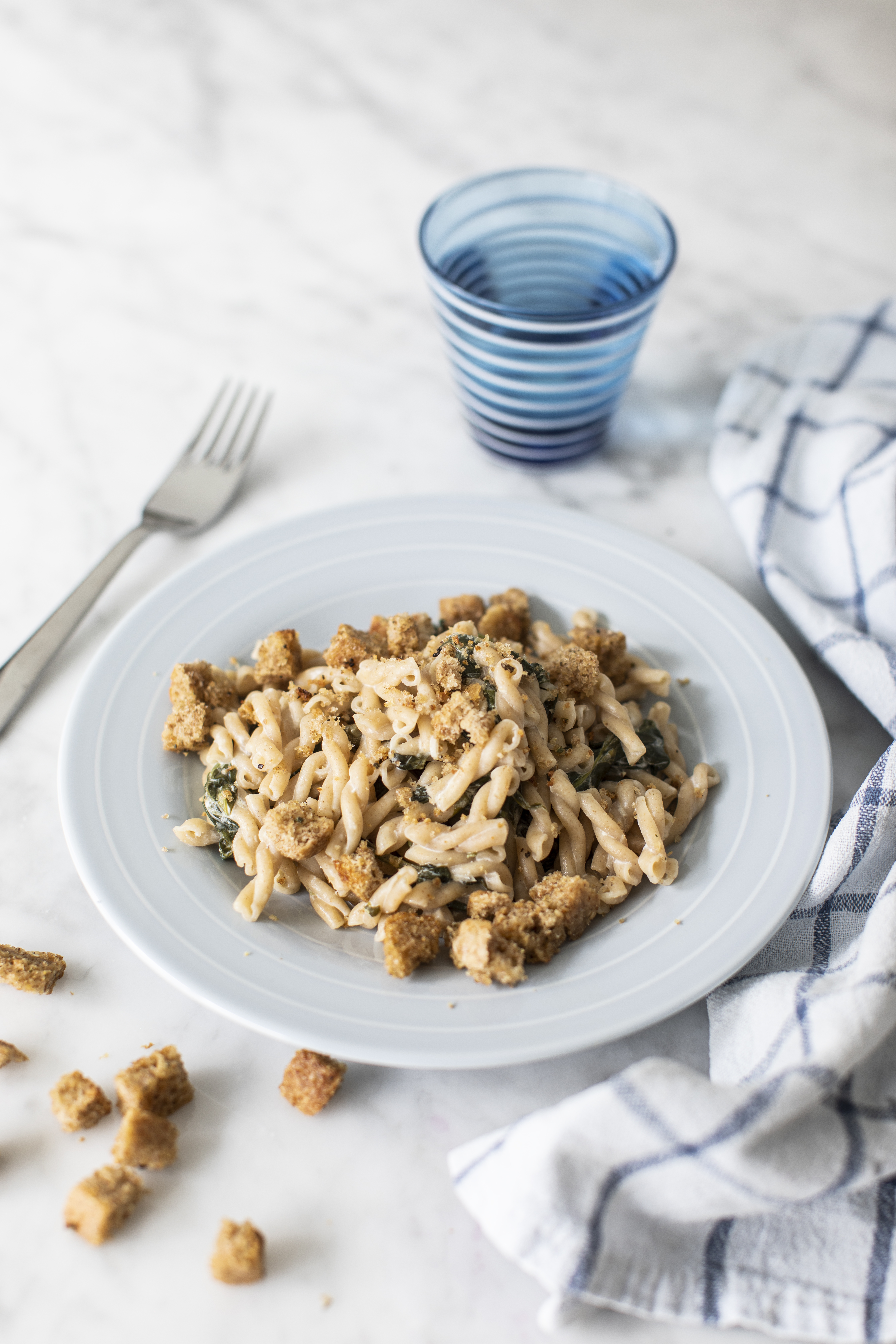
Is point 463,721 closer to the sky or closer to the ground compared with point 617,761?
closer to the sky

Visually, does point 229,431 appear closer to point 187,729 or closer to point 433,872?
point 187,729

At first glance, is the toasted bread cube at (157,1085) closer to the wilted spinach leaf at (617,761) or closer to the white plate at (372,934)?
the white plate at (372,934)

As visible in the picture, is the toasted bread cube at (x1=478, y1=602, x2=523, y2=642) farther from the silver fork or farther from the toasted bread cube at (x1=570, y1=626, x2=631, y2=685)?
the silver fork

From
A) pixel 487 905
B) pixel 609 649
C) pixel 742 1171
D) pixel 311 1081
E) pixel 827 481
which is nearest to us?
pixel 742 1171

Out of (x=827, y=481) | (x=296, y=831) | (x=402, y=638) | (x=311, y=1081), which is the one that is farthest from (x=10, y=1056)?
(x=827, y=481)

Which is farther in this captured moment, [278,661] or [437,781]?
[278,661]

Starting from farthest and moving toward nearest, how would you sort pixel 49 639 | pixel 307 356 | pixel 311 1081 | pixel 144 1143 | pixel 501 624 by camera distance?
pixel 307 356, pixel 49 639, pixel 501 624, pixel 311 1081, pixel 144 1143

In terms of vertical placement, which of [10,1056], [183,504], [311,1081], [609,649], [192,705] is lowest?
[10,1056]
